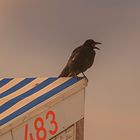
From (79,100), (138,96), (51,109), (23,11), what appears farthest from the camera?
(23,11)

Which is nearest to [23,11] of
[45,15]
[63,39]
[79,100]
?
[45,15]

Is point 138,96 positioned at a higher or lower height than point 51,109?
higher

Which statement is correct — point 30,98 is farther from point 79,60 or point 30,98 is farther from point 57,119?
point 79,60

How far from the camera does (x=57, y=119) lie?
1299 millimetres

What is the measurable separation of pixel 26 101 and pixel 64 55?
1770 millimetres

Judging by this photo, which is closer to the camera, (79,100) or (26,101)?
(26,101)

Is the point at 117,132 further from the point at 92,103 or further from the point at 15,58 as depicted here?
the point at 15,58

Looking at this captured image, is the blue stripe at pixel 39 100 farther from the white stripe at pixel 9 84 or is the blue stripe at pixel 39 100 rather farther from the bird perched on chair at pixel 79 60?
the bird perched on chair at pixel 79 60

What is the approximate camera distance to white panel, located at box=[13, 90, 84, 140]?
1.16m

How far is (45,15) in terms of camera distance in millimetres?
3086

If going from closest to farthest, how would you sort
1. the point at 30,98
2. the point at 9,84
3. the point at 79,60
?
the point at 30,98, the point at 9,84, the point at 79,60

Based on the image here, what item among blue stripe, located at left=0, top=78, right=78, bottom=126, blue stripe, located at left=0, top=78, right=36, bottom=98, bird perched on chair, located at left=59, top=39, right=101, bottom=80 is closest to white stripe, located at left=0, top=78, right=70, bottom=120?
blue stripe, located at left=0, top=78, right=78, bottom=126

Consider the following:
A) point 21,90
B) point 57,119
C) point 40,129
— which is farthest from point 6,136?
point 21,90

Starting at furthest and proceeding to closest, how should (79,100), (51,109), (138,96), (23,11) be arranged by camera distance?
(23,11)
(138,96)
(79,100)
(51,109)
